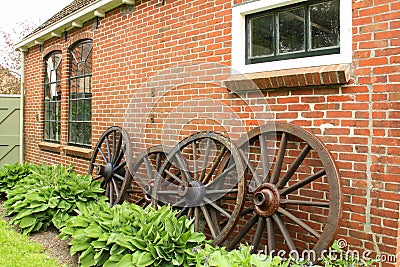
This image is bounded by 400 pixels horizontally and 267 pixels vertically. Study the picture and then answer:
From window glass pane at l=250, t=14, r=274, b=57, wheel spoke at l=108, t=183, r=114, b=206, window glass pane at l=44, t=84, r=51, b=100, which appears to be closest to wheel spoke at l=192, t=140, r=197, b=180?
window glass pane at l=250, t=14, r=274, b=57

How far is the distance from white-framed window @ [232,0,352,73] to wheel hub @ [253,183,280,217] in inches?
46.4

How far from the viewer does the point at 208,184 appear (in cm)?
423

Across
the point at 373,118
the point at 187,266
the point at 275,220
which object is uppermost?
the point at 373,118

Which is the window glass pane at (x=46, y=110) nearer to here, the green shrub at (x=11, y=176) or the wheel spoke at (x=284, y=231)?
the green shrub at (x=11, y=176)

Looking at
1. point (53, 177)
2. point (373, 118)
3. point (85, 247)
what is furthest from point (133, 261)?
point (53, 177)

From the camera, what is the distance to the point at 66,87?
8125 mm

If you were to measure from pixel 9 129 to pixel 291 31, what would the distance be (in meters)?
8.31

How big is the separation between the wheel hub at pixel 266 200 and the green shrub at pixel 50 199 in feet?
8.83

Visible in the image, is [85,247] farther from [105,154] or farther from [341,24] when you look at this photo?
[341,24]

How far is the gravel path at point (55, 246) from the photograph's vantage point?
446cm

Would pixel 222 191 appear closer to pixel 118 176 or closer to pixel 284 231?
pixel 284 231

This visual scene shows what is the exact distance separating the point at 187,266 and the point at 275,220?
88 cm

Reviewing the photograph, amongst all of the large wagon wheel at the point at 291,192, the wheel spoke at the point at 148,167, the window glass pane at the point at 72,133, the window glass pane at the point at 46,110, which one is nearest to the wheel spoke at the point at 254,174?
the large wagon wheel at the point at 291,192

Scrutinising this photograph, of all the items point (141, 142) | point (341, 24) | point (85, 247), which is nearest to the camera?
point (341, 24)
